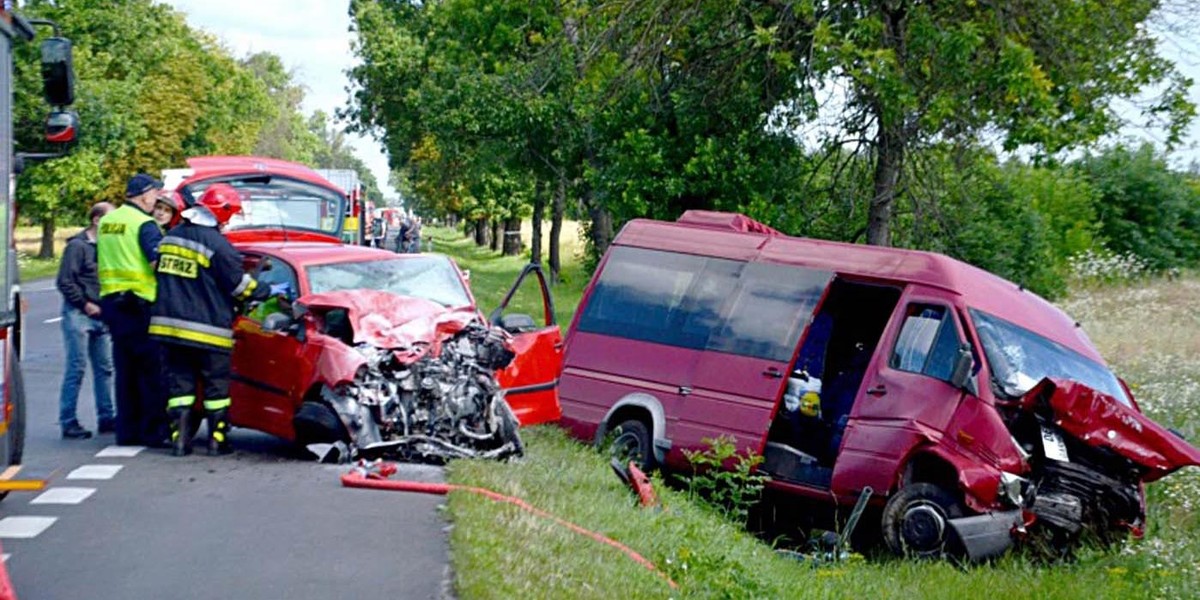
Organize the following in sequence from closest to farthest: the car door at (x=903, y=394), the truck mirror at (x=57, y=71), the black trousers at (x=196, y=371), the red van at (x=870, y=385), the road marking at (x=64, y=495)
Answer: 1. the road marking at (x=64, y=495)
2. the truck mirror at (x=57, y=71)
3. the red van at (x=870, y=385)
4. the car door at (x=903, y=394)
5. the black trousers at (x=196, y=371)

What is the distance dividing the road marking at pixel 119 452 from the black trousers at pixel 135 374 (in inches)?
4.5

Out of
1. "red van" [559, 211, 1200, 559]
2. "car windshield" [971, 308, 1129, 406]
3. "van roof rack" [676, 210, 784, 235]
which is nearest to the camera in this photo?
"red van" [559, 211, 1200, 559]

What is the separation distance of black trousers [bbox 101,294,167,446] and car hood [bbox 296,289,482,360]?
116 centimetres

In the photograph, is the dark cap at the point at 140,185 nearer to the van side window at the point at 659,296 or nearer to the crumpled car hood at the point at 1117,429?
the van side window at the point at 659,296

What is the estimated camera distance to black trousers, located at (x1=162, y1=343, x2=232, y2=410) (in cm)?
1096

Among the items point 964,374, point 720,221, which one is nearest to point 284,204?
point 720,221

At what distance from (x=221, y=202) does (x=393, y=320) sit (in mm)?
1593

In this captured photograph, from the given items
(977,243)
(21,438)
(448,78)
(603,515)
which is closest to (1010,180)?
(977,243)

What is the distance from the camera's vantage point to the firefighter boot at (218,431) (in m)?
11.2

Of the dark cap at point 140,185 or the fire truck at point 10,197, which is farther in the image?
the dark cap at point 140,185

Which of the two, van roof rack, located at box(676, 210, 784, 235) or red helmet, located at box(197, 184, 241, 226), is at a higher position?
van roof rack, located at box(676, 210, 784, 235)

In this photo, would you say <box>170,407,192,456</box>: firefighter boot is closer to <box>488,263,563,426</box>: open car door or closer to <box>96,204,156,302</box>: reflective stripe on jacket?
<box>96,204,156,302</box>: reflective stripe on jacket

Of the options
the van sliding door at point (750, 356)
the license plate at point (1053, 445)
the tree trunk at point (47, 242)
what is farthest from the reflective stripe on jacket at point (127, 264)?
the tree trunk at point (47, 242)

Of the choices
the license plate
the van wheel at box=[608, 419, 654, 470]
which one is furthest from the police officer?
the license plate
